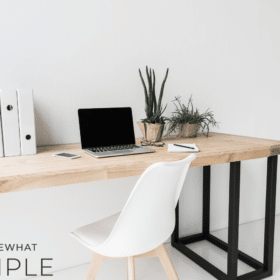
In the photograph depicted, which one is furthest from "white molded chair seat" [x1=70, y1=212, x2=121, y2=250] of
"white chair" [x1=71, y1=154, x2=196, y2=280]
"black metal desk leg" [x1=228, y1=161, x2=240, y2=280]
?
"black metal desk leg" [x1=228, y1=161, x2=240, y2=280]

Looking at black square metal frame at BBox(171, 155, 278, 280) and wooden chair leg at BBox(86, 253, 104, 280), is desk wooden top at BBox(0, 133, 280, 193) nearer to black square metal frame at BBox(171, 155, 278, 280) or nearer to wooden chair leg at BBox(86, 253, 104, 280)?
black square metal frame at BBox(171, 155, 278, 280)

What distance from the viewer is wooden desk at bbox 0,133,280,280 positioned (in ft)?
3.34

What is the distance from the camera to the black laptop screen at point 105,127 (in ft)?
4.78

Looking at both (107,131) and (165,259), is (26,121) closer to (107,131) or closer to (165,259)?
(107,131)

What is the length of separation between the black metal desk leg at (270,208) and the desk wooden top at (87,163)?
11 cm

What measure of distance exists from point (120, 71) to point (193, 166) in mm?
792

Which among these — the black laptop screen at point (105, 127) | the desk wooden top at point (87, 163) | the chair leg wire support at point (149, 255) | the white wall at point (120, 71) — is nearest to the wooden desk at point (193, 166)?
the desk wooden top at point (87, 163)

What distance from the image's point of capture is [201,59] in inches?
80.7

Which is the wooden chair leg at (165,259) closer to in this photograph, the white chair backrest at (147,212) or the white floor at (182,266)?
the white chair backrest at (147,212)

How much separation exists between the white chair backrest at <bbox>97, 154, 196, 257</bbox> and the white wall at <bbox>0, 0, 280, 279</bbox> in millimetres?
745

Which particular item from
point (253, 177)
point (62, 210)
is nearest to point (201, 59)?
point (253, 177)

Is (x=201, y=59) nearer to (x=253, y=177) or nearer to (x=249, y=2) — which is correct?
(x=249, y=2)

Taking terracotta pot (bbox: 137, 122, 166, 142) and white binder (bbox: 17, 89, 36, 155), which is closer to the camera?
white binder (bbox: 17, 89, 36, 155)

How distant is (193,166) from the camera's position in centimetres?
130
